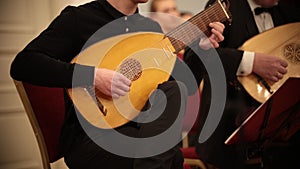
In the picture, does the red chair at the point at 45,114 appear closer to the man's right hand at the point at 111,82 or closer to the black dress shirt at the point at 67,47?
the black dress shirt at the point at 67,47

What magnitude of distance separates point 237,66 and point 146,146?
621mm

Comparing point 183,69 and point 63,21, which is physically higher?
point 63,21

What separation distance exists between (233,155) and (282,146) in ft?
1.02

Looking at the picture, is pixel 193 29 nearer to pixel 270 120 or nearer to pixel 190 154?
pixel 270 120

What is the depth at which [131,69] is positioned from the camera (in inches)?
44.8

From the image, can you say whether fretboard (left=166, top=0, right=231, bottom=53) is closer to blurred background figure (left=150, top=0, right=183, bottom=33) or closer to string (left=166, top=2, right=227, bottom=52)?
string (left=166, top=2, right=227, bottom=52)

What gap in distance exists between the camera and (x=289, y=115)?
1.15 meters

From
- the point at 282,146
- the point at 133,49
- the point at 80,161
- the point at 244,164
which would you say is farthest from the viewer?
the point at 282,146

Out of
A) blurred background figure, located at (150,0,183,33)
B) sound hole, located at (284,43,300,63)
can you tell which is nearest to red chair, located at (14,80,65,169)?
sound hole, located at (284,43,300,63)

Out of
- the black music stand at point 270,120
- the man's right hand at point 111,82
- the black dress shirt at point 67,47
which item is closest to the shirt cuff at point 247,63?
the black music stand at point 270,120

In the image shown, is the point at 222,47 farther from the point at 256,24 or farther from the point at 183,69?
the point at 183,69

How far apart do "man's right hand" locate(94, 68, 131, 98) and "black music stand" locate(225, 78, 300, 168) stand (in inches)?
13.3

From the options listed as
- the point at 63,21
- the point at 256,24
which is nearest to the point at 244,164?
the point at 256,24

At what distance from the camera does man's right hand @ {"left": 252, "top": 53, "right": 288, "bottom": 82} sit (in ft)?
4.66
